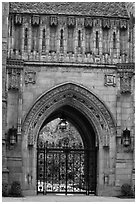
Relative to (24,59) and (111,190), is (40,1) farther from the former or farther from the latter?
(111,190)

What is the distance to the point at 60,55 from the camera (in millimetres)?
19438

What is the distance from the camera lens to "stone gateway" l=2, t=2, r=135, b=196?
18734 millimetres

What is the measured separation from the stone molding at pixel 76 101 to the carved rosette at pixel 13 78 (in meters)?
1.07

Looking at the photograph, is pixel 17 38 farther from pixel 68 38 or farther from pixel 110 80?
pixel 110 80

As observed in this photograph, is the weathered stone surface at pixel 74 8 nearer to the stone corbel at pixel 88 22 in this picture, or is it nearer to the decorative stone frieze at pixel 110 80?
the stone corbel at pixel 88 22

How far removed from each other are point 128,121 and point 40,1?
637 centimetres

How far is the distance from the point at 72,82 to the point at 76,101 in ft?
2.71

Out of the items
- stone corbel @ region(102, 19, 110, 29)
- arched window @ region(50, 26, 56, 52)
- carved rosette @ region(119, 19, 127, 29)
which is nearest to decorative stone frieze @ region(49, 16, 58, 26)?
arched window @ region(50, 26, 56, 52)

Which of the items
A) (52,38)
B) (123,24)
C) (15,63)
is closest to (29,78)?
(15,63)

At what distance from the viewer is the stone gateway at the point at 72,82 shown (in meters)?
18.7

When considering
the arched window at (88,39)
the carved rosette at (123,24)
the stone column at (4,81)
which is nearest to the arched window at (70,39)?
the arched window at (88,39)

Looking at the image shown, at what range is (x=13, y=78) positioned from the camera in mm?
18828

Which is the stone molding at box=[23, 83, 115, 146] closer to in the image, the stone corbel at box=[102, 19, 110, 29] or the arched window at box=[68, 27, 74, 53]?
the arched window at box=[68, 27, 74, 53]

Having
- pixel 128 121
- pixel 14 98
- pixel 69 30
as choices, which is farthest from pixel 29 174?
pixel 69 30
